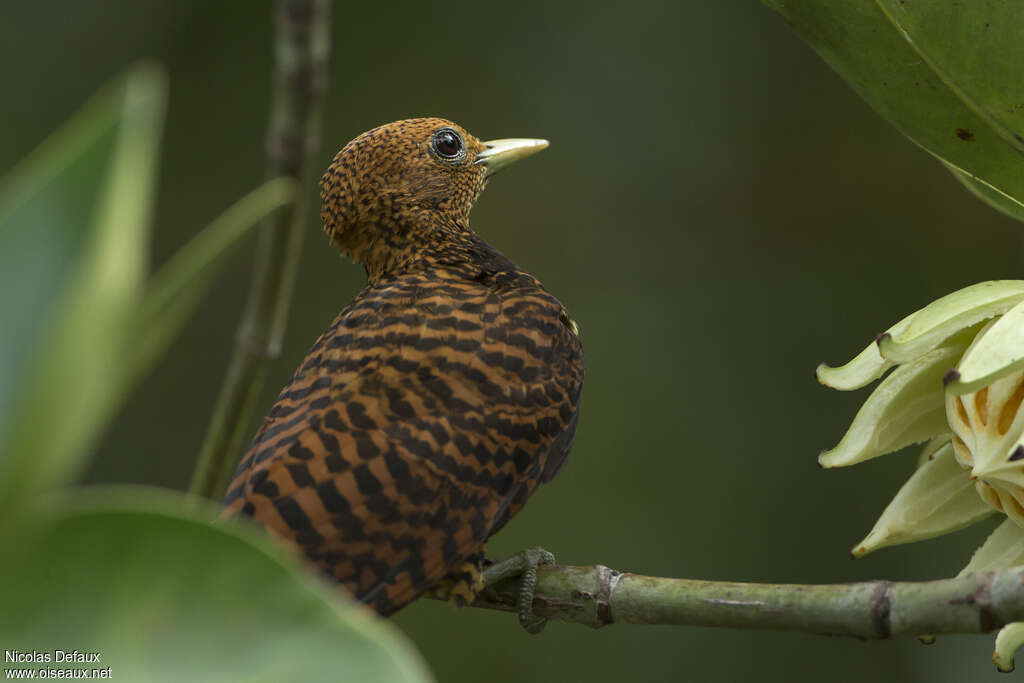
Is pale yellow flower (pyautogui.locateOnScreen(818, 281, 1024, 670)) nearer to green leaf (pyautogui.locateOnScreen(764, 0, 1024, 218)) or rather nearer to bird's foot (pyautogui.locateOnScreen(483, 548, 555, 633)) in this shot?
green leaf (pyautogui.locateOnScreen(764, 0, 1024, 218))

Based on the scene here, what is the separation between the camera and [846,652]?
3.96m

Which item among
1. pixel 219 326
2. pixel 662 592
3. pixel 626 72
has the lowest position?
pixel 662 592

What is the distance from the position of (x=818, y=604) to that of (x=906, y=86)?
19.5 inches

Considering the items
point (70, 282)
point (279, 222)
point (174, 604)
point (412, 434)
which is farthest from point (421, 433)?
point (70, 282)

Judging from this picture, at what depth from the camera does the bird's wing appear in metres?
1.58

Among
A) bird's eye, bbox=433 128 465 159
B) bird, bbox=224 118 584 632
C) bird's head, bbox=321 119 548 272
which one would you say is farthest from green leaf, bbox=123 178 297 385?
bird's eye, bbox=433 128 465 159

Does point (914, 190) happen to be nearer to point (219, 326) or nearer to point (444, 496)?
point (219, 326)

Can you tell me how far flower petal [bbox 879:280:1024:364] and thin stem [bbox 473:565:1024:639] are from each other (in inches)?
8.2

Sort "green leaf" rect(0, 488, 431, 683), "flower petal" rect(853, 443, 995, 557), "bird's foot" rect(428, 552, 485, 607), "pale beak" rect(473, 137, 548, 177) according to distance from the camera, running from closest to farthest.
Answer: "green leaf" rect(0, 488, 431, 683) → "flower petal" rect(853, 443, 995, 557) → "bird's foot" rect(428, 552, 485, 607) → "pale beak" rect(473, 137, 548, 177)

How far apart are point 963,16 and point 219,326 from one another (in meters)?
→ 3.75

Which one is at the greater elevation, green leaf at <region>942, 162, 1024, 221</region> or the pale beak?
the pale beak

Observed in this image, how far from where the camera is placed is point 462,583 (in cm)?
172

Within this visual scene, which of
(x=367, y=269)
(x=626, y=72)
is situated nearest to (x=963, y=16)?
(x=367, y=269)

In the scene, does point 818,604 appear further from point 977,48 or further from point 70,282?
point 70,282
